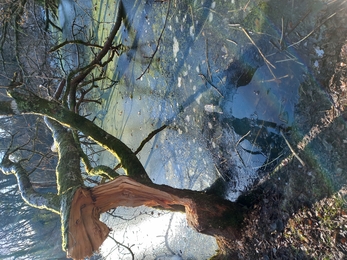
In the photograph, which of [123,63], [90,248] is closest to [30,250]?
[123,63]

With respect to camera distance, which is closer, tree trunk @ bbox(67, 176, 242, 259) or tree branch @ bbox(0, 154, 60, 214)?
tree trunk @ bbox(67, 176, 242, 259)

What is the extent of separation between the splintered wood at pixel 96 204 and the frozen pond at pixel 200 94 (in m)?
1.18

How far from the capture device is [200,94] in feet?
14.1

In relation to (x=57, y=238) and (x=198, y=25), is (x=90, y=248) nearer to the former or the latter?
(x=198, y=25)

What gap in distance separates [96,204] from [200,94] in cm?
217

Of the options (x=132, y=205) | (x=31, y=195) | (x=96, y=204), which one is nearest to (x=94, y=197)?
(x=96, y=204)

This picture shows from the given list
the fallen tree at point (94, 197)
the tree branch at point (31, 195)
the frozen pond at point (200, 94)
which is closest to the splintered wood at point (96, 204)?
the fallen tree at point (94, 197)

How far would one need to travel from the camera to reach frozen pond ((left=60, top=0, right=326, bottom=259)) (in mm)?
3186

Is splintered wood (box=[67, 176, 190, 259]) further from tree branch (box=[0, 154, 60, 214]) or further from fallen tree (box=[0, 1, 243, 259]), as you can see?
tree branch (box=[0, 154, 60, 214])

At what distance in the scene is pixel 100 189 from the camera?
2768mm

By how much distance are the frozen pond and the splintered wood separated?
46.3 inches

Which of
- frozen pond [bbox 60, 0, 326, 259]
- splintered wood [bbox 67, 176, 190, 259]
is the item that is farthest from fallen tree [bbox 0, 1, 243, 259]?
frozen pond [bbox 60, 0, 326, 259]

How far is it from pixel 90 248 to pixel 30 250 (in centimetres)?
1275

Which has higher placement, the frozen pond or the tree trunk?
the frozen pond
